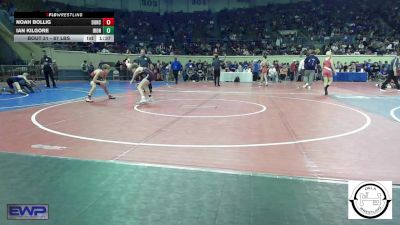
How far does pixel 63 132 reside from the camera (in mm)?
7957

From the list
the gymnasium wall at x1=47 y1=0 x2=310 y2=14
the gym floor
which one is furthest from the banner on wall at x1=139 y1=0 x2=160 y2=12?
the gym floor

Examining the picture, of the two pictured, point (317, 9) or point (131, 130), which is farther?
point (317, 9)

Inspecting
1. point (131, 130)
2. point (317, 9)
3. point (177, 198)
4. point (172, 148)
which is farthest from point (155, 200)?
point (317, 9)

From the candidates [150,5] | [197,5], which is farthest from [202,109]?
[197,5]

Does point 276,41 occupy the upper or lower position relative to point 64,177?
upper

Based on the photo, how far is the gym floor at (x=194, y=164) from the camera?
152 inches

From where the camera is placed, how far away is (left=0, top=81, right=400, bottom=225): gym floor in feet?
12.6

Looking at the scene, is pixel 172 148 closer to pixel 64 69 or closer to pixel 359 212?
pixel 359 212

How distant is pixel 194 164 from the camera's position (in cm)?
559

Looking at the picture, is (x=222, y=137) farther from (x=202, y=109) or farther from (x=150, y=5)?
(x=150, y=5)

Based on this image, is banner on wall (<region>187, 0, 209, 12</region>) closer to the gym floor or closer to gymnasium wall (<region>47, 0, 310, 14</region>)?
gymnasium wall (<region>47, 0, 310, 14</region>)

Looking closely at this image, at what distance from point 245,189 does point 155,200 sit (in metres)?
1.02
